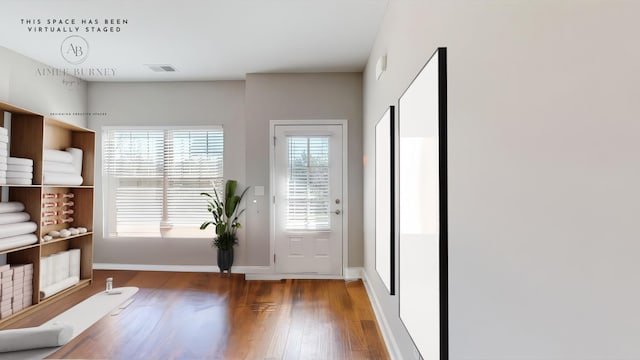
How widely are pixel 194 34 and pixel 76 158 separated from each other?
7.41 feet

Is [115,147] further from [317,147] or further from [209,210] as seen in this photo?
[317,147]

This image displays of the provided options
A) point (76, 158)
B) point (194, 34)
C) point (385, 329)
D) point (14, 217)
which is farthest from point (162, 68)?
point (385, 329)

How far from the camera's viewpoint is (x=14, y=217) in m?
3.05

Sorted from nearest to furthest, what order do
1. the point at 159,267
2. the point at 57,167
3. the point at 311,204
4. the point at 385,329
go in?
the point at 385,329, the point at 57,167, the point at 311,204, the point at 159,267

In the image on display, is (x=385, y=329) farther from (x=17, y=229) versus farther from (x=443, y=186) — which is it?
(x=17, y=229)

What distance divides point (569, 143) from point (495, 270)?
0.44 meters

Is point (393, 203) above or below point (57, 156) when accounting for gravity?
below

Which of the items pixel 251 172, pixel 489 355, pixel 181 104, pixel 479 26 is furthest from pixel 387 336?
pixel 181 104

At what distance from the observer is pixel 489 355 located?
93cm

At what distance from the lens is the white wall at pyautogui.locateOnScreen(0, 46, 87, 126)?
3.43 meters

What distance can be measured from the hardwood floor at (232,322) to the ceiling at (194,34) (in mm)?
2703

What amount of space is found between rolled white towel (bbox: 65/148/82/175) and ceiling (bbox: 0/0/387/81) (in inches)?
41.0

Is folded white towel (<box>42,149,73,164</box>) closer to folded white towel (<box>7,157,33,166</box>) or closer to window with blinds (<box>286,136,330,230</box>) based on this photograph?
folded white towel (<box>7,157,33,166</box>)

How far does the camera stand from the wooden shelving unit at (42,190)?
323cm
